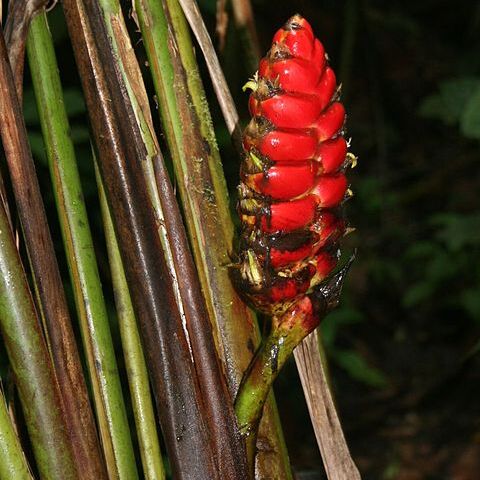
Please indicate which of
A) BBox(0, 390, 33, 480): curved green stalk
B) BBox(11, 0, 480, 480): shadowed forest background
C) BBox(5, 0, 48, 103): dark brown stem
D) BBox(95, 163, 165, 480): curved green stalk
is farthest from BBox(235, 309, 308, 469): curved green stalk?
BBox(11, 0, 480, 480): shadowed forest background

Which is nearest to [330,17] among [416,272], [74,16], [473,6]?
[473,6]

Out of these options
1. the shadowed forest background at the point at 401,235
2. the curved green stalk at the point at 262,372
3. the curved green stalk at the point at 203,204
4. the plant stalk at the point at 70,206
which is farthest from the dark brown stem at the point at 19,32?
the shadowed forest background at the point at 401,235

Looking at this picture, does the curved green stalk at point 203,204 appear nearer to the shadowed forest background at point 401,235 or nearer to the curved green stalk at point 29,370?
the curved green stalk at point 29,370

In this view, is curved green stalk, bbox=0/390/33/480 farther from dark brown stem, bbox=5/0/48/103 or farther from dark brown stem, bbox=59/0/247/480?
dark brown stem, bbox=5/0/48/103

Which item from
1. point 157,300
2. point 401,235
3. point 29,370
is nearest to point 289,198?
point 157,300

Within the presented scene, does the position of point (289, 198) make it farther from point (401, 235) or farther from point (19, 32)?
point (401, 235)

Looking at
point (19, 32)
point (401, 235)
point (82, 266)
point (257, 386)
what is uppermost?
point (19, 32)
